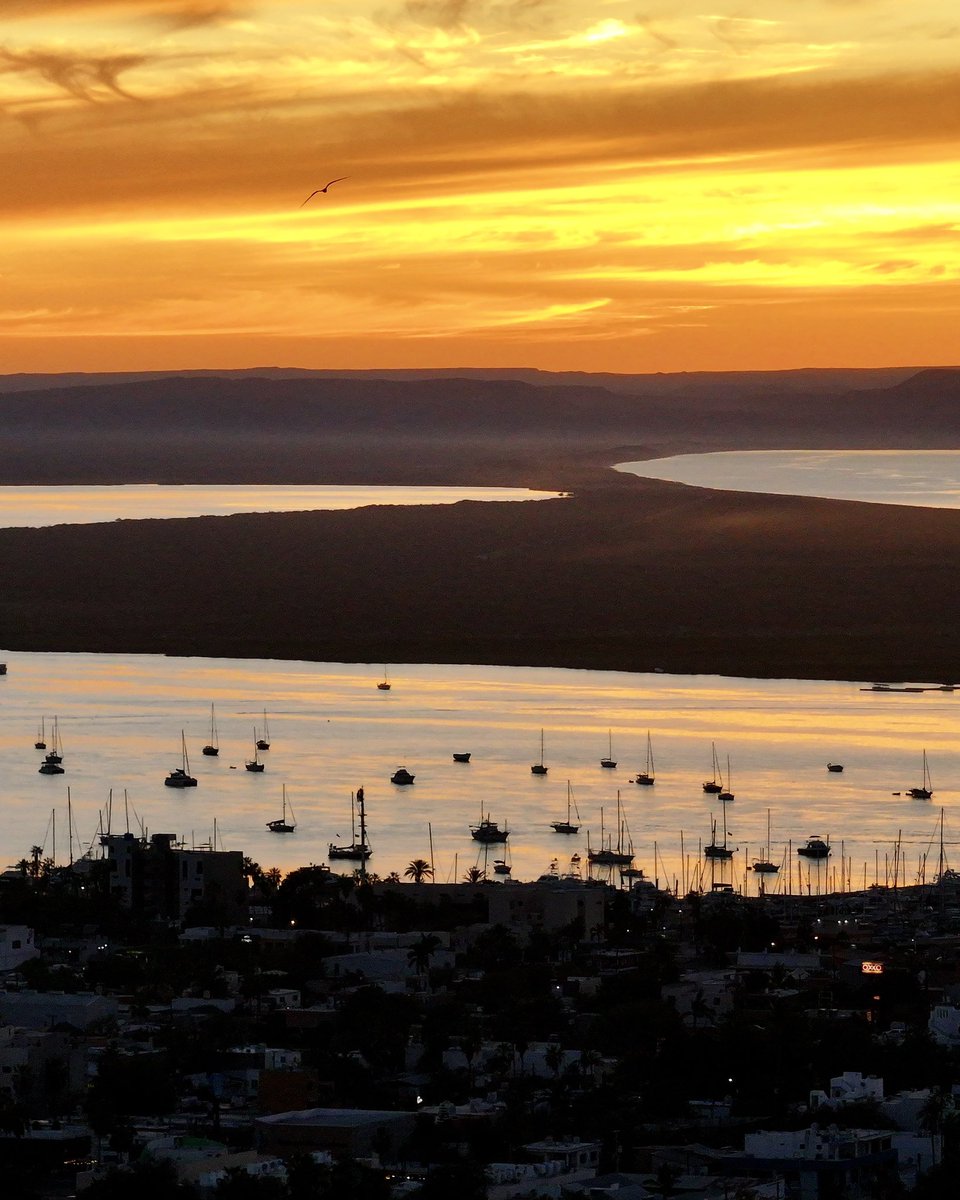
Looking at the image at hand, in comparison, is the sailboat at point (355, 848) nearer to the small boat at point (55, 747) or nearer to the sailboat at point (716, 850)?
the sailboat at point (716, 850)

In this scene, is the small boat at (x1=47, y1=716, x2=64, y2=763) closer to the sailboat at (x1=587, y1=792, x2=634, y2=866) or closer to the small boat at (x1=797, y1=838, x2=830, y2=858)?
the sailboat at (x1=587, y1=792, x2=634, y2=866)

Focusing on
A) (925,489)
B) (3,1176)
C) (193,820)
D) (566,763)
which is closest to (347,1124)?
(3,1176)

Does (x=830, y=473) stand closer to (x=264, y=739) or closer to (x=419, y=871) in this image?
(x=264, y=739)

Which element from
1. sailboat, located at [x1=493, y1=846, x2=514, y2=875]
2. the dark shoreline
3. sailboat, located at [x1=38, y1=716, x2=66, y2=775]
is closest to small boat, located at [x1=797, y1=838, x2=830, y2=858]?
sailboat, located at [x1=493, y1=846, x2=514, y2=875]

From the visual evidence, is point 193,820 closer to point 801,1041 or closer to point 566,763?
point 566,763

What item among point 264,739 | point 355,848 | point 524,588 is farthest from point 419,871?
point 524,588

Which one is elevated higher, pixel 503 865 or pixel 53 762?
pixel 53 762
